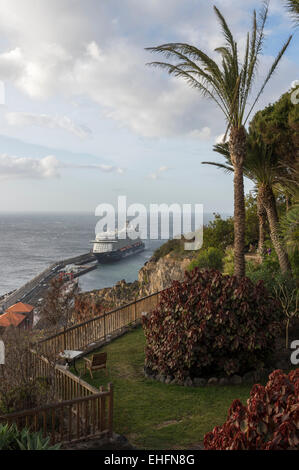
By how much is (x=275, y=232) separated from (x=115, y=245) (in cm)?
7486

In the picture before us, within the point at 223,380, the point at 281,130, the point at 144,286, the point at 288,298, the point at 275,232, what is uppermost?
the point at 281,130

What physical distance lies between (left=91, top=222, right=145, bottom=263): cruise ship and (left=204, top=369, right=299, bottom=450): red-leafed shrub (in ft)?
265

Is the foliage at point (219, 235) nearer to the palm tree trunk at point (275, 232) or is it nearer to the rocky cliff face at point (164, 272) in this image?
the rocky cliff face at point (164, 272)

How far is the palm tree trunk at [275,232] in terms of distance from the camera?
14.4 meters

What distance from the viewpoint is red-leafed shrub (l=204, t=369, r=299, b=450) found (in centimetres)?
356

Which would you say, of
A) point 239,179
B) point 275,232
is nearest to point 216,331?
point 239,179

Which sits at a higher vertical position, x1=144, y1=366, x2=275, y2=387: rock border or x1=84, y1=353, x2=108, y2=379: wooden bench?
x1=84, y1=353, x2=108, y2=379: wooden bench

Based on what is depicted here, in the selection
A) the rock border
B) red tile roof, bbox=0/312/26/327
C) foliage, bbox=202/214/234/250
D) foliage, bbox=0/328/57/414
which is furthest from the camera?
foliage, bbox=202/214/234/250

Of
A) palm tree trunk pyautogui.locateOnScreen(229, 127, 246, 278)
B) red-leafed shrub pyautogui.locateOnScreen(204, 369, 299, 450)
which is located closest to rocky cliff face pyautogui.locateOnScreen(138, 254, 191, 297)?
palm tree trunk pyautogui.locateOnScreen(229, 127, 246, 278)

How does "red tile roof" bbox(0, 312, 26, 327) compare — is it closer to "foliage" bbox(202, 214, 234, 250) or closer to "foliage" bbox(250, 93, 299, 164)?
"foliage" bbox(202, 214, 234, 250)

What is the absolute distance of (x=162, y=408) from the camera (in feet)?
26.8

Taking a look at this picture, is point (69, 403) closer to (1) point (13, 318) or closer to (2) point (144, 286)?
(1) point (13, 318)

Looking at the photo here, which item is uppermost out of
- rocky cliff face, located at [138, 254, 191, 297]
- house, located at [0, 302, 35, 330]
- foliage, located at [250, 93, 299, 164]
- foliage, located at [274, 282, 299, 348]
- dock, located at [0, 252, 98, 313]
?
foliage, located at [250, 93, 299, 164]
